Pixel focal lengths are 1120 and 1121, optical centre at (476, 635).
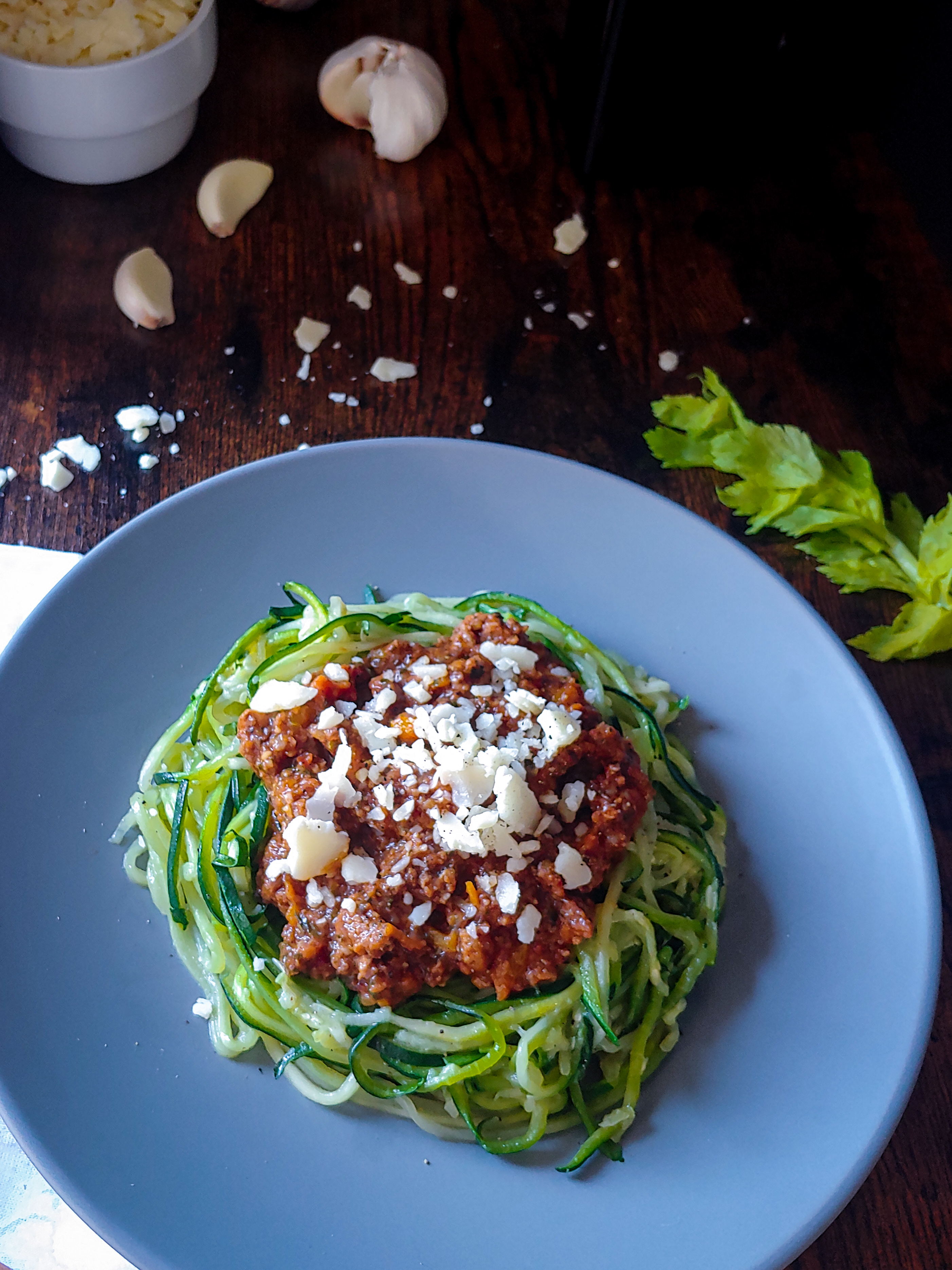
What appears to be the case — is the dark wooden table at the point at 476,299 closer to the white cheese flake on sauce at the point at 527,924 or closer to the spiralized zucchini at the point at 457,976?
the spiralized zucchini at the point at 457,976

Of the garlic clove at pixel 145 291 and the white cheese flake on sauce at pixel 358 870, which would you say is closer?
the white cheese flake on sauce at pixel 358 870

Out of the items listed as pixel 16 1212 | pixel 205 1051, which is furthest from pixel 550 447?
pixel 16 1212

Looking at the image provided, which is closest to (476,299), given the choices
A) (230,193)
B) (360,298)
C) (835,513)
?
(360,298)

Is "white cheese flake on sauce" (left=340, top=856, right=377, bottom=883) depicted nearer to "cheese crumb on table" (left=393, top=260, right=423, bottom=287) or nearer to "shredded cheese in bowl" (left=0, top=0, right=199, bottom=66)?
"cheese crumb on table" (left=393, top=260, right=423, bottom=287)

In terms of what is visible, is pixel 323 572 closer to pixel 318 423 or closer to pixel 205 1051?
pixel 318 423

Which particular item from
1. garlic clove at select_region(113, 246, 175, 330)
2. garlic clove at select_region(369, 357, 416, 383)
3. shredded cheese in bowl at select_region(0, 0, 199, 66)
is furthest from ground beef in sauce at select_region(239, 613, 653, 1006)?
shredded cheese in bowl at select_region(0, 0, 199, 66)

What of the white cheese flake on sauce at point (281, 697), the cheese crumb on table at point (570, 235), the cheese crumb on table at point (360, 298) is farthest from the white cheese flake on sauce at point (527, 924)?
the cheese crumb on table at point (570, 235)

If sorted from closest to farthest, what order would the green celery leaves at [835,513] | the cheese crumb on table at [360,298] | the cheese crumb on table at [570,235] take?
the green celery leaves at [835,513]
the cheese crumb on table at [360,298]
the cheese crumb on table at [570,235]
